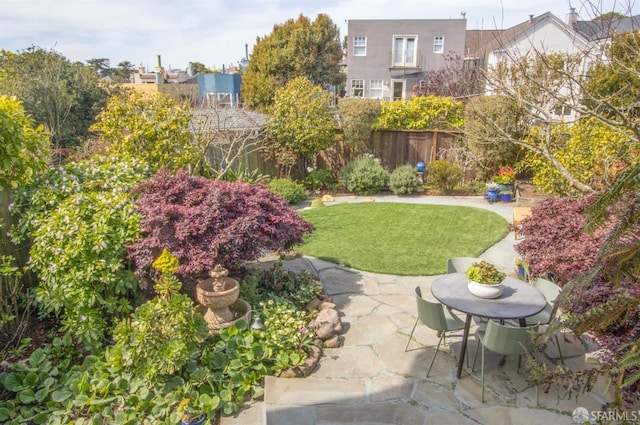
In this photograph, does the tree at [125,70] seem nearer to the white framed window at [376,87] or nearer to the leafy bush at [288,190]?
the white framed window at [376,87]

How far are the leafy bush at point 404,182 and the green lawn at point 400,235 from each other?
1306 mm

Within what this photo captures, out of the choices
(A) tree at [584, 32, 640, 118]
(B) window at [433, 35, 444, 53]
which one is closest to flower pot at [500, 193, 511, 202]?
(A) tree at [584, 32, 640, 118]

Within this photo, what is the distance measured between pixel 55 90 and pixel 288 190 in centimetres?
961

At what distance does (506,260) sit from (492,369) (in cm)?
353

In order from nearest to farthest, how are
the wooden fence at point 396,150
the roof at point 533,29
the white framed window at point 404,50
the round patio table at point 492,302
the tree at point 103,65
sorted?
the round patio table at point 492,302 < the roof at point 533,29 < the wooden fence at point 396,150 < the white framed window at point 404,50 < the tree at point 103,65

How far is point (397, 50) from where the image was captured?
2538cm

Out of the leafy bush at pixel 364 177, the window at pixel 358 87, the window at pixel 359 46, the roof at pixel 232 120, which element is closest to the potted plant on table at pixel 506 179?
the leafy bush at pixel 364 177

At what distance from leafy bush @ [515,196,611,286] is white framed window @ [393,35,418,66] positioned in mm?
21172

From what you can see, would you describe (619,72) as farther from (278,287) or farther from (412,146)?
(412,146)

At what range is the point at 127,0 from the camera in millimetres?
8477

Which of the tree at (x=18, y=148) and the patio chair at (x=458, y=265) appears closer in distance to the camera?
the tree at (x=18, y=148)

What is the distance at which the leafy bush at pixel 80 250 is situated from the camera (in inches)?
168

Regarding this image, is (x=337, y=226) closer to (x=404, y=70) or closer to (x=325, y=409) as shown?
(x=325, y=409)

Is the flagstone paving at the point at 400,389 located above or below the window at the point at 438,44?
below
